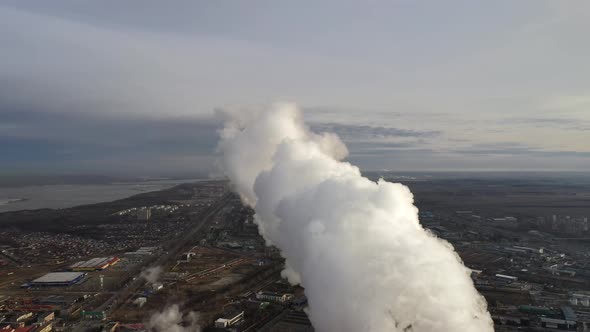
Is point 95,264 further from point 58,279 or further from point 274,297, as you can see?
point 274,297

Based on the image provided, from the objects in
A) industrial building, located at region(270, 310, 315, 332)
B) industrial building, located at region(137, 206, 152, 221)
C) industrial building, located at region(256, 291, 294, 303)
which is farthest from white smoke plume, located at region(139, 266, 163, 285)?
industrial building, located at region(137, 206, 152, 221)

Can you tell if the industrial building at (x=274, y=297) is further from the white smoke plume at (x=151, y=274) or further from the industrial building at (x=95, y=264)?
the industrial building at (x=95, y=264)

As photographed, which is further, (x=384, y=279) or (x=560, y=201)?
(x=560, y=201)

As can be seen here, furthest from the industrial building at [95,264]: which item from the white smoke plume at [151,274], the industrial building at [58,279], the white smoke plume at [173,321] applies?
the white smoke plume at [173,321]

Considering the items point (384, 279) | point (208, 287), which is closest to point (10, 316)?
point (208, 287)

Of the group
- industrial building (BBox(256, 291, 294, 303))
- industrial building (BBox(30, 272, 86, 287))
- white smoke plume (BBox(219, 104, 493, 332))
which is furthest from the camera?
industrial building (BBox(30, 272, 86, 287))

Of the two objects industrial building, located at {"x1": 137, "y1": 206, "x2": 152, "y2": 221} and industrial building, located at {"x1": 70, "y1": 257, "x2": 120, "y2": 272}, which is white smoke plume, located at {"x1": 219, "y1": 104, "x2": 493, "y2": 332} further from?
industrial building, located at {"x1": 137, "y1": 206, "x2": 152, "y2": 221}

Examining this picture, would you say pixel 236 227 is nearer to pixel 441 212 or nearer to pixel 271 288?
pixel 271 288

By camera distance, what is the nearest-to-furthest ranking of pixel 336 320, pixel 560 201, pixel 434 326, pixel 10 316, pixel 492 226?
pixel 434 326 → pixel 336 320 → pixel 10 316 → pixel 492 226 → pixel 560 201
